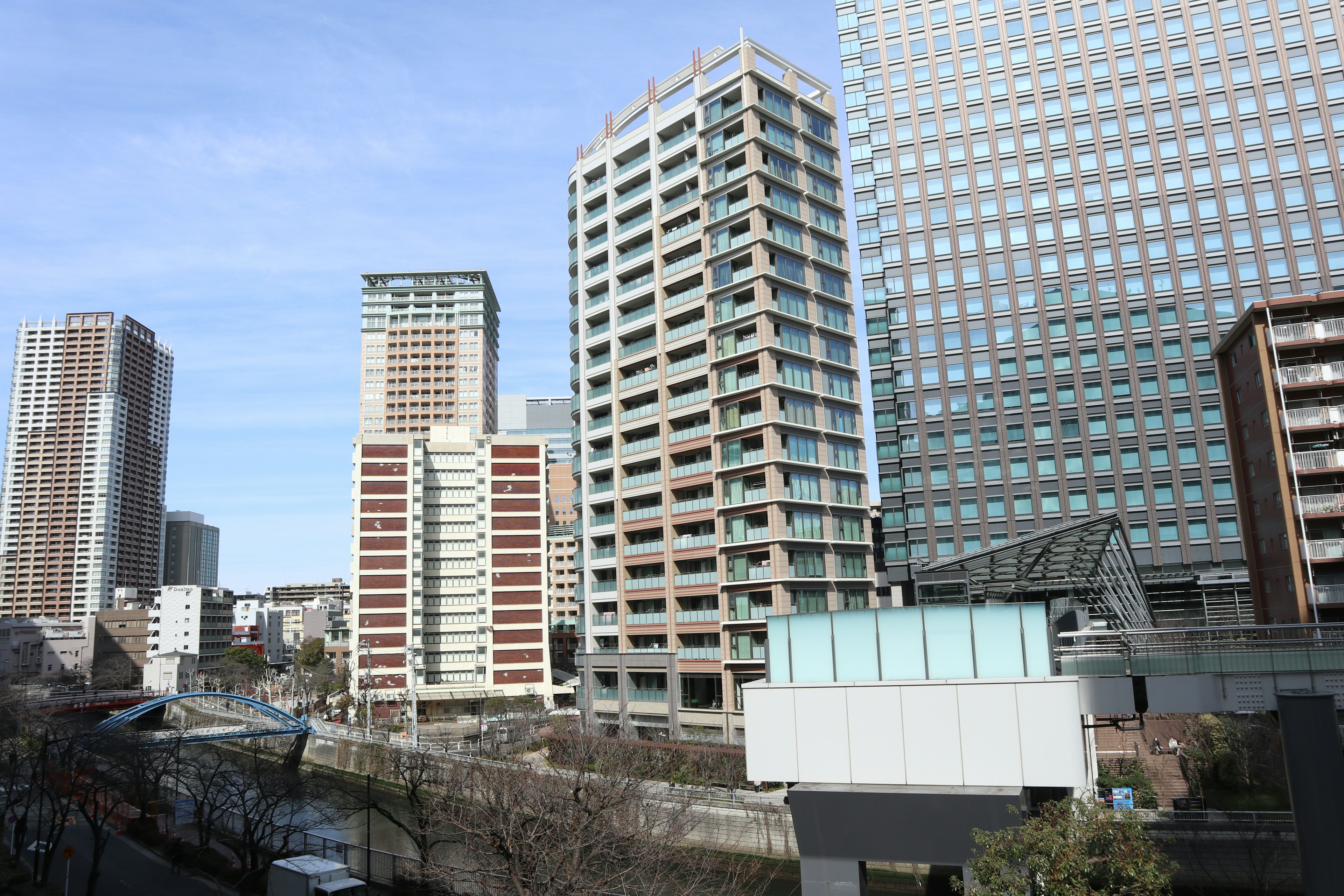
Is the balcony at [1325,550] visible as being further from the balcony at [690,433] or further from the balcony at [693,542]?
the balcony at [690,433]

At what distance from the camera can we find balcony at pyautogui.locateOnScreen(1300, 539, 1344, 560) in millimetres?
52125

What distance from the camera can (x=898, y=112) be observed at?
9169cm

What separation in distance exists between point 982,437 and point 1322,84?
4211cm

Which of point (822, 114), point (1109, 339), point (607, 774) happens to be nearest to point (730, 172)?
point (822, 114)

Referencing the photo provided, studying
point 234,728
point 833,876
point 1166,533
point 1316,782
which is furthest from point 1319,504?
point 234,728

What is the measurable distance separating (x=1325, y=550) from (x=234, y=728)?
92.8 m

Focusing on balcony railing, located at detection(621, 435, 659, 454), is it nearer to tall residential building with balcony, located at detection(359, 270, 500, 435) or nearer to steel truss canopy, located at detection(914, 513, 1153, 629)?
steel truss canopy, located at detection(914, 513, 1153, 629)

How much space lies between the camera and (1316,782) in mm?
20438

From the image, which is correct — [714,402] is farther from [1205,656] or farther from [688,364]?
[1205,656]

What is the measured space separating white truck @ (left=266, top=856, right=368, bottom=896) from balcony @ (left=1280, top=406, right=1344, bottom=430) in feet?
182

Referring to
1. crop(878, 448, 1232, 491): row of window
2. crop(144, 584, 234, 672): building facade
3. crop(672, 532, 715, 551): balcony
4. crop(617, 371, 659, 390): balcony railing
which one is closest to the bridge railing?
crop(672, 532, 715, 551): balcony

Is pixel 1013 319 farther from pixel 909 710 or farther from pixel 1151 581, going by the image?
pixel 909 710

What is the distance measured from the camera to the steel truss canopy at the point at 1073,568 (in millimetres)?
36062

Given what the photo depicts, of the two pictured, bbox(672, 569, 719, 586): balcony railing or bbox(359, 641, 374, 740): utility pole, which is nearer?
bbox(672, 569, 719, 586): balcony railing
